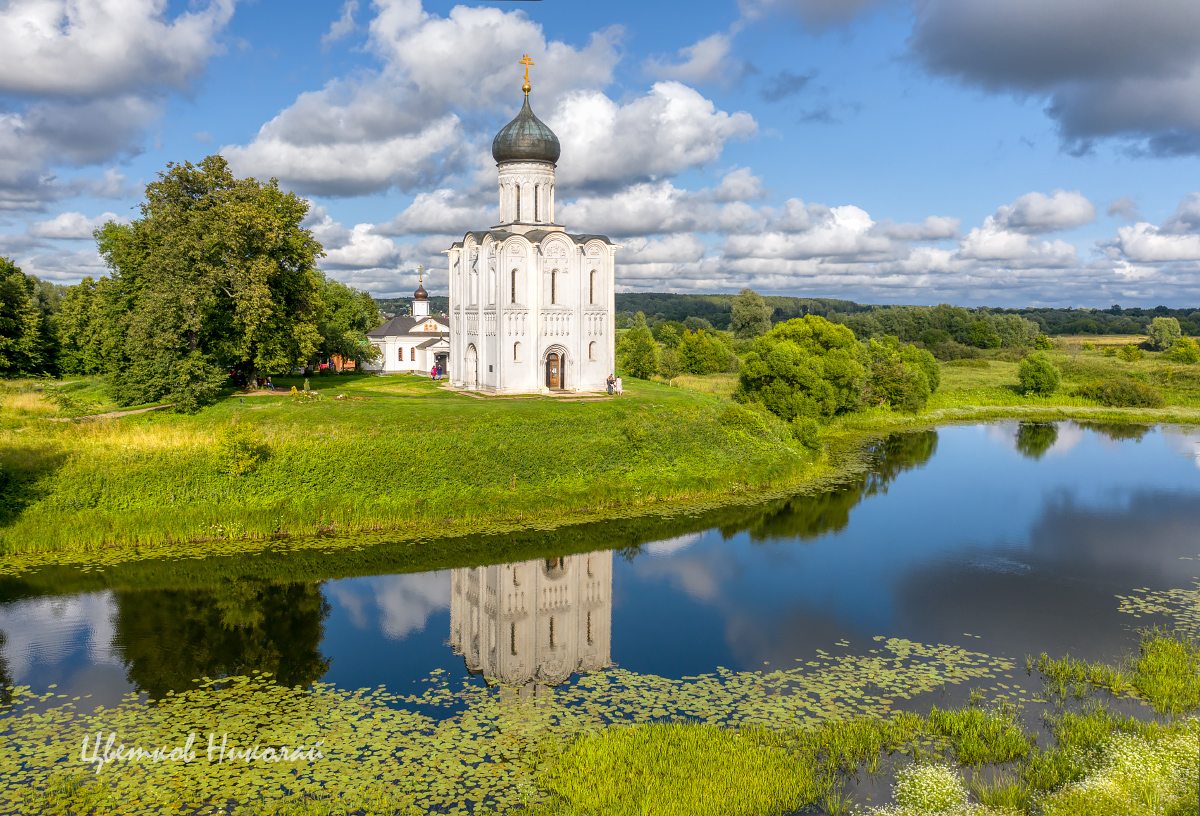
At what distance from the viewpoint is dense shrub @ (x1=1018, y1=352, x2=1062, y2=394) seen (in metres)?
52.3

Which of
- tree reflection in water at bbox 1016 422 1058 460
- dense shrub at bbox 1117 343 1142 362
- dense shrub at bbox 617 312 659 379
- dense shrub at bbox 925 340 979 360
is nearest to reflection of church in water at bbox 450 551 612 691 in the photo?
tree reflection in water at bbox 1016 422 1058 460

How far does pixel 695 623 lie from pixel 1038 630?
6411mm

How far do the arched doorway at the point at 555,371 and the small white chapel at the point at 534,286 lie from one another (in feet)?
0.15

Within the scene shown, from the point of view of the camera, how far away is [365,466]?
851 inches

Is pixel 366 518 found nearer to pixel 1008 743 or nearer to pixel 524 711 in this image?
pixel 524 711

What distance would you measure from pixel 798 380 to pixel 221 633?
28517 millimetres

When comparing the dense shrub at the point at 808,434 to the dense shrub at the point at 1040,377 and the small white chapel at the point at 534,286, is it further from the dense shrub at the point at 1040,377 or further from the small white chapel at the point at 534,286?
the dense shrub at the point at 1040,377

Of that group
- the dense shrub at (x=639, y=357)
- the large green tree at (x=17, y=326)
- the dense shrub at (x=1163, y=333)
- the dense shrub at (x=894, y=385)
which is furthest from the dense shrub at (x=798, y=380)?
the dense shrub at (x=1163, y=333)

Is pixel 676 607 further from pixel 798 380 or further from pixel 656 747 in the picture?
pixel 798 380

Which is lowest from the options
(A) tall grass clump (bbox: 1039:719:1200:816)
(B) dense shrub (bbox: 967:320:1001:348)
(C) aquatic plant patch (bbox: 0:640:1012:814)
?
(C) aquatic plant patch (bbox: 0:640:1012:814)

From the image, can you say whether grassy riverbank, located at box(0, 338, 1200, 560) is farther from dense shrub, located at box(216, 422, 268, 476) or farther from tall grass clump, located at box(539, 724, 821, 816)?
tall grass clump, located at box(539, 724, 821, 816)

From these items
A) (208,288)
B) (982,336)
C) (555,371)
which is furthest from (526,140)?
(982,336)

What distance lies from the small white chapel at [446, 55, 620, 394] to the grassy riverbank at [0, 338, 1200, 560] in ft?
9.39

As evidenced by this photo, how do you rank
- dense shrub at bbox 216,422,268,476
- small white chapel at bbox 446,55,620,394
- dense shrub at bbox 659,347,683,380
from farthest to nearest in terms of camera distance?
dense shrub at bbox 659,347,683,380 < small white chapel at bbox 446,55,620,394 < dense shrub at bbox 216,422,268,476
